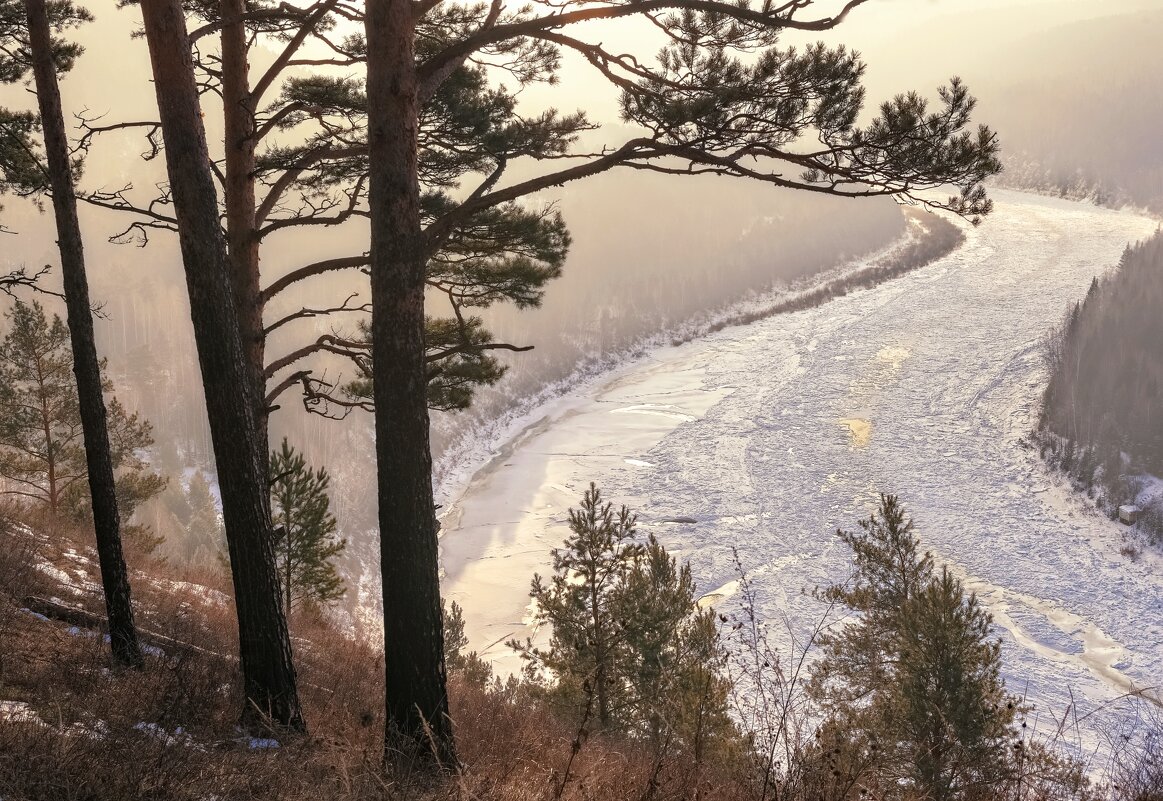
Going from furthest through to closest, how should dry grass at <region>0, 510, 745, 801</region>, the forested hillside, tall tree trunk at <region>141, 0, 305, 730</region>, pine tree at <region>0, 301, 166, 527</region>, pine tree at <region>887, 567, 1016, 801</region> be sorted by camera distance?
the forested hillside < pine tree at <region>0, 301, 166, 527</region> < pine tree at <region>887, 567, 1016, 801</region> < tall tree trunk at <region>141, 0, 305, 730</region> < dry grass at <region>0, 510, 745, 801</region>

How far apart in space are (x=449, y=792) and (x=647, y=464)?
27364mm

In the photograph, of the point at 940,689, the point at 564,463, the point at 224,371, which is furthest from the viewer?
the point at 564,463

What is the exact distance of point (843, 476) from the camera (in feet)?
91.8

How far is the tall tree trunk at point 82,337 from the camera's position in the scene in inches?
217

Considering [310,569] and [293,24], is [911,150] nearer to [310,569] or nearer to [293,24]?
[293,24]

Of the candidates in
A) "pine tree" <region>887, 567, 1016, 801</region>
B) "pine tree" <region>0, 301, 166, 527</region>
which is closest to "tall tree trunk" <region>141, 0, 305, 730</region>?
"pine tree" <region>887, 567, 1016, 801</region>

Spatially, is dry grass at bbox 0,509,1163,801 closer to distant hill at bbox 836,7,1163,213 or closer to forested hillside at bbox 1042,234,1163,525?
forested hillside at bbox 1042,234,1163,525

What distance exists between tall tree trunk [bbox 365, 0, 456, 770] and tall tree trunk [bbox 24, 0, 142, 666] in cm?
262

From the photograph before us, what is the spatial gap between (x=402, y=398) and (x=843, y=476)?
2621 centimetres

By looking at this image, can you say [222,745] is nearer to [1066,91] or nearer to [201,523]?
[201,523]

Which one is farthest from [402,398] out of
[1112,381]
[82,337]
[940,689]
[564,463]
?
[1112,381]

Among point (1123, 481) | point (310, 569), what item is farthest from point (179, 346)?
point (1123, 481)

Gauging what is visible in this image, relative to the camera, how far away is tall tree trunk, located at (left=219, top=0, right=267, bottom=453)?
6320 millimetres

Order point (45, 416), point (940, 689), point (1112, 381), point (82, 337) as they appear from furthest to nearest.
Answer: point (1112, 381), point (45, 416), point (940, 689), point (82, 337)
